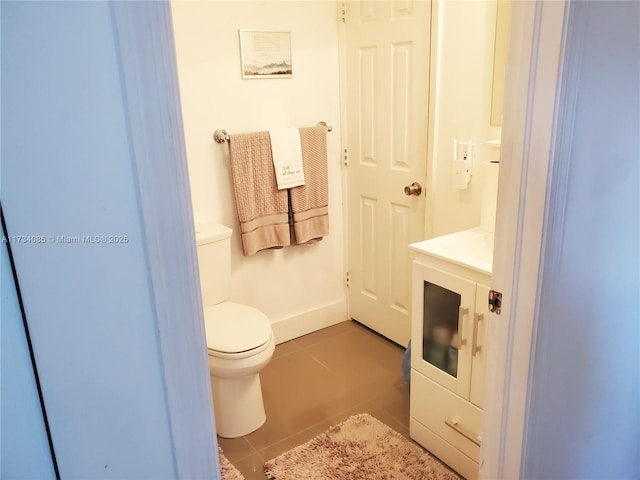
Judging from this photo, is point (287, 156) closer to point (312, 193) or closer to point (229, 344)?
point (312, 193)

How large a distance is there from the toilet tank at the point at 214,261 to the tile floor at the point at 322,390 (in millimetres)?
540

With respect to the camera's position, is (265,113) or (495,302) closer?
(495,302)

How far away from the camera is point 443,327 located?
1.83 meters

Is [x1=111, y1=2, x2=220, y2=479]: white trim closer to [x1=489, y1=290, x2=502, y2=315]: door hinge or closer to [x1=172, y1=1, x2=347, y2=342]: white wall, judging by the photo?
[x1=489, y1=290, x2=502, y2=315]: door hinge

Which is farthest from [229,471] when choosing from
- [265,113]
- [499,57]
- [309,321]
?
[499,57]

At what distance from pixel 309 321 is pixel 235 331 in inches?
36.4

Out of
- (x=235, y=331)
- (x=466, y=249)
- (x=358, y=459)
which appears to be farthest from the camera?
(x=235, y=331)

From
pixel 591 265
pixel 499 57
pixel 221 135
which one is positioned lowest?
pixel 591 265

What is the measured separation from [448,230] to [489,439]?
1.18 m

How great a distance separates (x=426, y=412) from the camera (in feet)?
6.37

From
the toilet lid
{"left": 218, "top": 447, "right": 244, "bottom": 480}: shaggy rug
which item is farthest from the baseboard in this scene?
{"left": 218, "top": 447, "right": 244, "bottom": 480}: shaggy rug

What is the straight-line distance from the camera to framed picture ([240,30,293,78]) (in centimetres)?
238

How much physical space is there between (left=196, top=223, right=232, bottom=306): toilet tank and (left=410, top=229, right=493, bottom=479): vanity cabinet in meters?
0.92

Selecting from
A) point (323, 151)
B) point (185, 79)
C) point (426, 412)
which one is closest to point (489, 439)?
point (426, 412)
